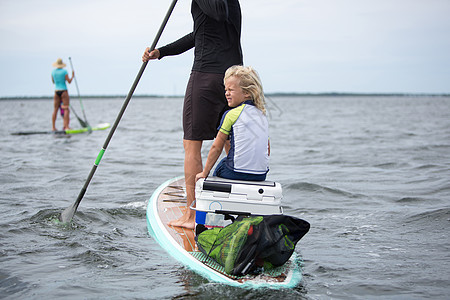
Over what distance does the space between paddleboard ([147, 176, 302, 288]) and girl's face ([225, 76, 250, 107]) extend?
123 centimetres

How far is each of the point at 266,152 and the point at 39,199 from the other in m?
4.24

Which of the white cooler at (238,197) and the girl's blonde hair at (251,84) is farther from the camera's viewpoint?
the girl's blonde hair at (251,84)

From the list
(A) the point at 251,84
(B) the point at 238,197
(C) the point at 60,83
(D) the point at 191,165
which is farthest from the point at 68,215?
(C) the point at 60,83

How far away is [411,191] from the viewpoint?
23.9 ft

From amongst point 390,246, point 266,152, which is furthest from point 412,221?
point 266,152

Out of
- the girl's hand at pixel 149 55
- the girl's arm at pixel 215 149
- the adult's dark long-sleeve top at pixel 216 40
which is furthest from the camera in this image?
the girl's hand at pixel 149 55

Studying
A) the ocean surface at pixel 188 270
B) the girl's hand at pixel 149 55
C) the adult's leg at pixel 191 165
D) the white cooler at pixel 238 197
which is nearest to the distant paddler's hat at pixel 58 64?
the ocean surface at pixel 188 270

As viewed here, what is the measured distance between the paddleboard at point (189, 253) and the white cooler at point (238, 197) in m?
0.41

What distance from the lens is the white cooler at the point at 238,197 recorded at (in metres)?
3.58

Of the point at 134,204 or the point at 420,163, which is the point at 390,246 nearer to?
the point at 134,204

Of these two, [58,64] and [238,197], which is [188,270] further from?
[58,64]

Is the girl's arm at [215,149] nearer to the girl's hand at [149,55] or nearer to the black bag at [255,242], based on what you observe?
the black bag at [255,242]

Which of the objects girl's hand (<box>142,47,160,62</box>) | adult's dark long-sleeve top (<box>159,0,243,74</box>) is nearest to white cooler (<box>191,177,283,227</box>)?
adult's dark long-sleeve top (<box>159,0,243,74</box>)

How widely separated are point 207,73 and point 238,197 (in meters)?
1.27
